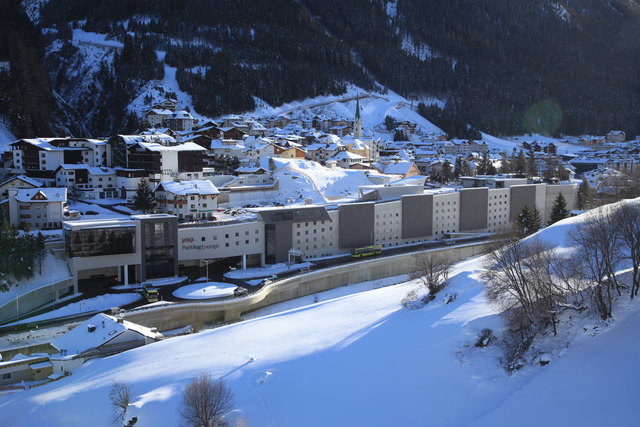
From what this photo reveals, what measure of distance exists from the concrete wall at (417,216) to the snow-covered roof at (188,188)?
1344cm

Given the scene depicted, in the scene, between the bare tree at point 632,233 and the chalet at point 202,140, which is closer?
the bare tree at point 632,233

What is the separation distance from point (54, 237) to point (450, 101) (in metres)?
97.0

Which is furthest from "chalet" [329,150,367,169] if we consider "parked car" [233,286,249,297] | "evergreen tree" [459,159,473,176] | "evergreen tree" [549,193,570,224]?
"parked car" [233,286,249,297]

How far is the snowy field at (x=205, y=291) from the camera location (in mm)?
28797

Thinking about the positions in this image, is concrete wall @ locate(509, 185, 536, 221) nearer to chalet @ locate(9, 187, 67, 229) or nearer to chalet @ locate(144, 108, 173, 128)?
chalet @ locate(9, 187, 67, 229)

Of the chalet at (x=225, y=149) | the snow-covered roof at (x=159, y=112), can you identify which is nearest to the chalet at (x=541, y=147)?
the snow-covered roof at (x=159, y=112)

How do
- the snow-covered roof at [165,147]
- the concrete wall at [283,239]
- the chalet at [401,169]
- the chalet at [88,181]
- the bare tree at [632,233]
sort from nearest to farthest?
the bare tree at [632,233] < the concrete wall at [283,239] < the chalet at [88,181] < the snow-covered roof at [165,147] < the chalet at [401,169]

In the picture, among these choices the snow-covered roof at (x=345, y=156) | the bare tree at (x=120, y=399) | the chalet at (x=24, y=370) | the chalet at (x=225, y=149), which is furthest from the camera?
the snow-covered roof at (x=345, y=156)

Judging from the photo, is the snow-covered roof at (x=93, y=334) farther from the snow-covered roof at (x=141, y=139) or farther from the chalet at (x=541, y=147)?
the chalet at (x=541, y=147)

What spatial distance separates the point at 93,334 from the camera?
72.8 ft

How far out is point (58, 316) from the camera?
87.1 feet

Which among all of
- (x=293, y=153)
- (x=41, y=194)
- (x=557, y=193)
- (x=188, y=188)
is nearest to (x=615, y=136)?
(x=557, y=193)

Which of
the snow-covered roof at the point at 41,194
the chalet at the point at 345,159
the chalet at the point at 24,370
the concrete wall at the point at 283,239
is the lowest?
the chalet at the point at 24,370

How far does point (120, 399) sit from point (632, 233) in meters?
15.8
